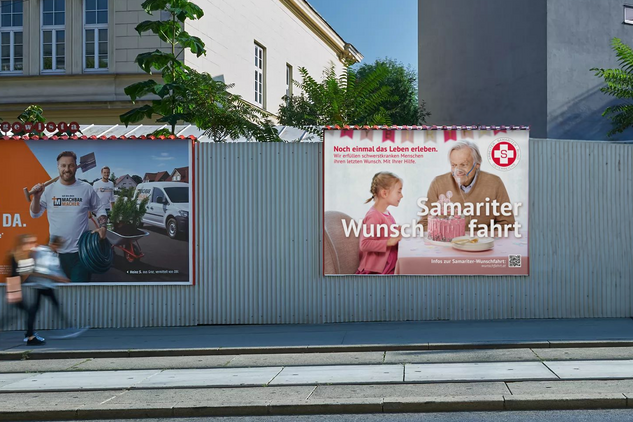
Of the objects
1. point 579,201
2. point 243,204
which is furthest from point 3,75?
point 579,201

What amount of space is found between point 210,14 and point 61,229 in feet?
41.1

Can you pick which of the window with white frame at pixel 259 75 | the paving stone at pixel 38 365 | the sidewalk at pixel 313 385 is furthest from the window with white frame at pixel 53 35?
the sidewalk at pixel 313 385

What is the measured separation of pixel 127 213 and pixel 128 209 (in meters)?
0.07

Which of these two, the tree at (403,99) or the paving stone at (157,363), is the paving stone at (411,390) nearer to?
the paving stone at (157,363)

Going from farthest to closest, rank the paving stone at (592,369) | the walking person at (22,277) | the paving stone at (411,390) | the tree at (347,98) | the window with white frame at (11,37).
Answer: the window with white frame at (11,37) < the tree at (347,98) < the walking person at (22,277) < the paving stone at (592,369) < the paving stone at (411,390)

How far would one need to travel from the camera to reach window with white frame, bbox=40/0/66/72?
876 inches

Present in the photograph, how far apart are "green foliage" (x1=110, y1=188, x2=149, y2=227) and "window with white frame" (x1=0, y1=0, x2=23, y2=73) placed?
13136mm

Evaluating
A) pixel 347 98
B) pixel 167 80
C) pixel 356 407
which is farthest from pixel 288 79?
pixel 356 407

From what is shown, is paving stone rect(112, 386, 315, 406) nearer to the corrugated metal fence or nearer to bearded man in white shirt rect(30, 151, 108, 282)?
the corrugated metal fence

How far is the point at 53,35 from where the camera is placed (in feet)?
73.1

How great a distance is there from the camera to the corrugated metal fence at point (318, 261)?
1170cm

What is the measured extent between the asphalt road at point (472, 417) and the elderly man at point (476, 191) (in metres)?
5.16

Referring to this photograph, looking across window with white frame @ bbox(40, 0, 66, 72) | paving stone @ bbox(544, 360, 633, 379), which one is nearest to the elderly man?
paving stone @ bbox(544, 360, 633, 379)

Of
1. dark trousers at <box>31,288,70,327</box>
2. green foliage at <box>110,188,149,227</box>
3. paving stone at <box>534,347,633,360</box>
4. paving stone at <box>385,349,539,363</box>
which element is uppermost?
green foliage at <box>110,188,149,227</box>
